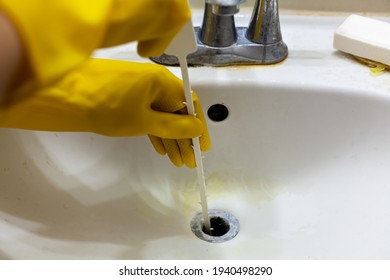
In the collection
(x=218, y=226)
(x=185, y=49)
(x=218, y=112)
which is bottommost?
(x=218, y=226)

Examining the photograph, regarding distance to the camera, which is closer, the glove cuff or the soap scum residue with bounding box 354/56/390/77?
the glove cuff

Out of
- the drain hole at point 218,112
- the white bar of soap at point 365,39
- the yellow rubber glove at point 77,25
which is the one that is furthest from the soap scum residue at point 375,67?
the yellow rubber glove at point 77,25

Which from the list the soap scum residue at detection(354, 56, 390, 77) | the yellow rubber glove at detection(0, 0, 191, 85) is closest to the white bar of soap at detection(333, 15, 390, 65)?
the soap scum residue at detection(354, 56, 390, 77)

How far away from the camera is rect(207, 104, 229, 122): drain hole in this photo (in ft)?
1.71

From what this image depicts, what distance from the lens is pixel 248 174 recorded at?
0.55 metres

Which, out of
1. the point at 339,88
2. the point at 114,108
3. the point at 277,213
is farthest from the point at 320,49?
the point at 114,108

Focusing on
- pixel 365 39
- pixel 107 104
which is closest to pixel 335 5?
pixel 365 39

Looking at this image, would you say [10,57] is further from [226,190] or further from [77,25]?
[226,190]

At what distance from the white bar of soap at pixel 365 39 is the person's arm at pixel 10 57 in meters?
0.39

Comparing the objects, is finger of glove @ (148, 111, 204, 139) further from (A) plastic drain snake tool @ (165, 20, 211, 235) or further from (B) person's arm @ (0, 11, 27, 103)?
(B) person's arm @ (0, 11, 27, 103)

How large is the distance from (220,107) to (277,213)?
128 mm

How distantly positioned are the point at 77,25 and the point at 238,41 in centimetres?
31

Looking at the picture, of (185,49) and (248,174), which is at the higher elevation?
(185,49)

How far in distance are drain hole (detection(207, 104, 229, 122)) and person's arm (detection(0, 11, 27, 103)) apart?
12.5 inches
